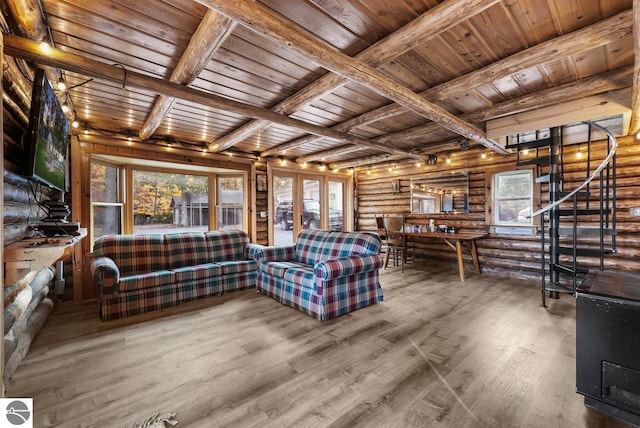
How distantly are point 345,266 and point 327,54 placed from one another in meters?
2.13

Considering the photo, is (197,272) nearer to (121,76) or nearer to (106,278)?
(106,278)

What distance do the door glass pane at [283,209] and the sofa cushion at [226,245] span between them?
1.53 meters

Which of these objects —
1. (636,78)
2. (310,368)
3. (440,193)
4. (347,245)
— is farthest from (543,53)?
(440,193)

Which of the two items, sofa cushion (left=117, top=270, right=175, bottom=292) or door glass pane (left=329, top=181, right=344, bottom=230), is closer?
sofa cushion (left=117, top=270, right=175, bottom=292)

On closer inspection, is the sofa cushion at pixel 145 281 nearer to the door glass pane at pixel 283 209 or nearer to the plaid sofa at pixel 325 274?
the plaid sofa at pixel 325 274

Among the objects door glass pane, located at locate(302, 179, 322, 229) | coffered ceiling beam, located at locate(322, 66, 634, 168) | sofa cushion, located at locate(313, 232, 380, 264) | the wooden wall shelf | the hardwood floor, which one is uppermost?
coffered ceiling beam, located at locate(322, 66, 634, 168)

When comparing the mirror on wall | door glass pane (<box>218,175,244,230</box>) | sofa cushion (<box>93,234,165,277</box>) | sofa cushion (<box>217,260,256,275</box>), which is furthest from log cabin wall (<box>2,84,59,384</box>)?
the mirror on wall

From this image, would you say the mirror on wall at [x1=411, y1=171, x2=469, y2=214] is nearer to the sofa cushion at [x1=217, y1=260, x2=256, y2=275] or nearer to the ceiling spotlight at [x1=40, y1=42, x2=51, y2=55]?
the sofa cushion at [x1=217, y1=260, x2=256, y2=275]

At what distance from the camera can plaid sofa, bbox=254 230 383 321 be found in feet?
10.0

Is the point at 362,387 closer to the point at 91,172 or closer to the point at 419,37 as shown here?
the point at 419,37

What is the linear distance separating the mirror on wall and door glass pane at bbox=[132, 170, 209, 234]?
15.4ft

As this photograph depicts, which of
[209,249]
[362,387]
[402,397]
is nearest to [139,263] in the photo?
A: [209,249]

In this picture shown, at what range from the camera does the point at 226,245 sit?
15.0 feet

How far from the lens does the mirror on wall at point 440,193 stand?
18.5 feet
